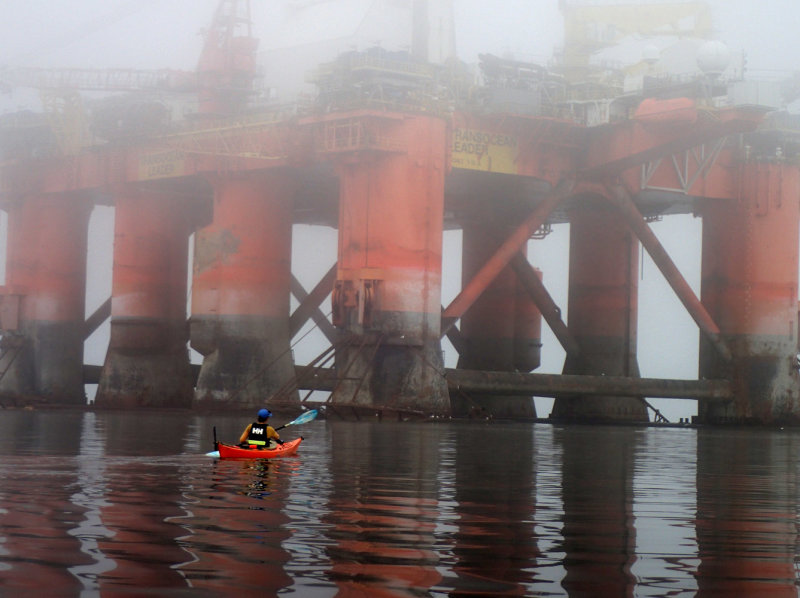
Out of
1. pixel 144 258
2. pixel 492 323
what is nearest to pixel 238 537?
pixel 144 258

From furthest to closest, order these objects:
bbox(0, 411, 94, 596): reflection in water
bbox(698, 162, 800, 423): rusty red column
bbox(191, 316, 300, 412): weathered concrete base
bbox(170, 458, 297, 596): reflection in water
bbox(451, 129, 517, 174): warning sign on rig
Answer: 1. bbox(698, 162, 800, 423): rusty red column
2. bbox(191, 316, 300, 412): weathered concrete base
3. bbox(451, 129, 517, 174): warning sign on rig
4. bbox(170, 458, 297, 596): reflection in water
5. bbox(0, 411, 94, 596): reflection in water

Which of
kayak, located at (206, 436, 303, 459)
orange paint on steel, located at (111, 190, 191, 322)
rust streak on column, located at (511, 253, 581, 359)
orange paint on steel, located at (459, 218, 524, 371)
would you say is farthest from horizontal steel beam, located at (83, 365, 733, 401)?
kayak, located at (206, 436, 303, 459)

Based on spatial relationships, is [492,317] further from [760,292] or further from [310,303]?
[760,292]

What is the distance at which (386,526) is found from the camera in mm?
12609

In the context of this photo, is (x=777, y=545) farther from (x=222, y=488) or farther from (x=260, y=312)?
(x=260, y=312)

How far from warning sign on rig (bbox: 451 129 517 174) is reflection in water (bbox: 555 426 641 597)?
953 inches

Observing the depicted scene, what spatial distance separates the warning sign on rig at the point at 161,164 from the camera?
57.0 metres

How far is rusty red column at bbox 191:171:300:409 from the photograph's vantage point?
53.8 meters

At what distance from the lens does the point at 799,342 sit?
212ft

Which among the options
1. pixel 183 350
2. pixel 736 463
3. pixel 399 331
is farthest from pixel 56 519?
pixel 183 350

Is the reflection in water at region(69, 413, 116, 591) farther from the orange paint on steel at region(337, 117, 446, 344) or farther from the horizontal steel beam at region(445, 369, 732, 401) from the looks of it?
the horizontal steel beam at region(445, 369, 732, 401)

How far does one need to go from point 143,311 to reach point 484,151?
58.2 feet

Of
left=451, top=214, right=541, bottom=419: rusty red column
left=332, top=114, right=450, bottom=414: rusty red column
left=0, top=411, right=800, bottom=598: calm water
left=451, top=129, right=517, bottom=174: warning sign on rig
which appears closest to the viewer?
left=0, top=411, right=800, bottom=598: calm water

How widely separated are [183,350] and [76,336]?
6924 mm
